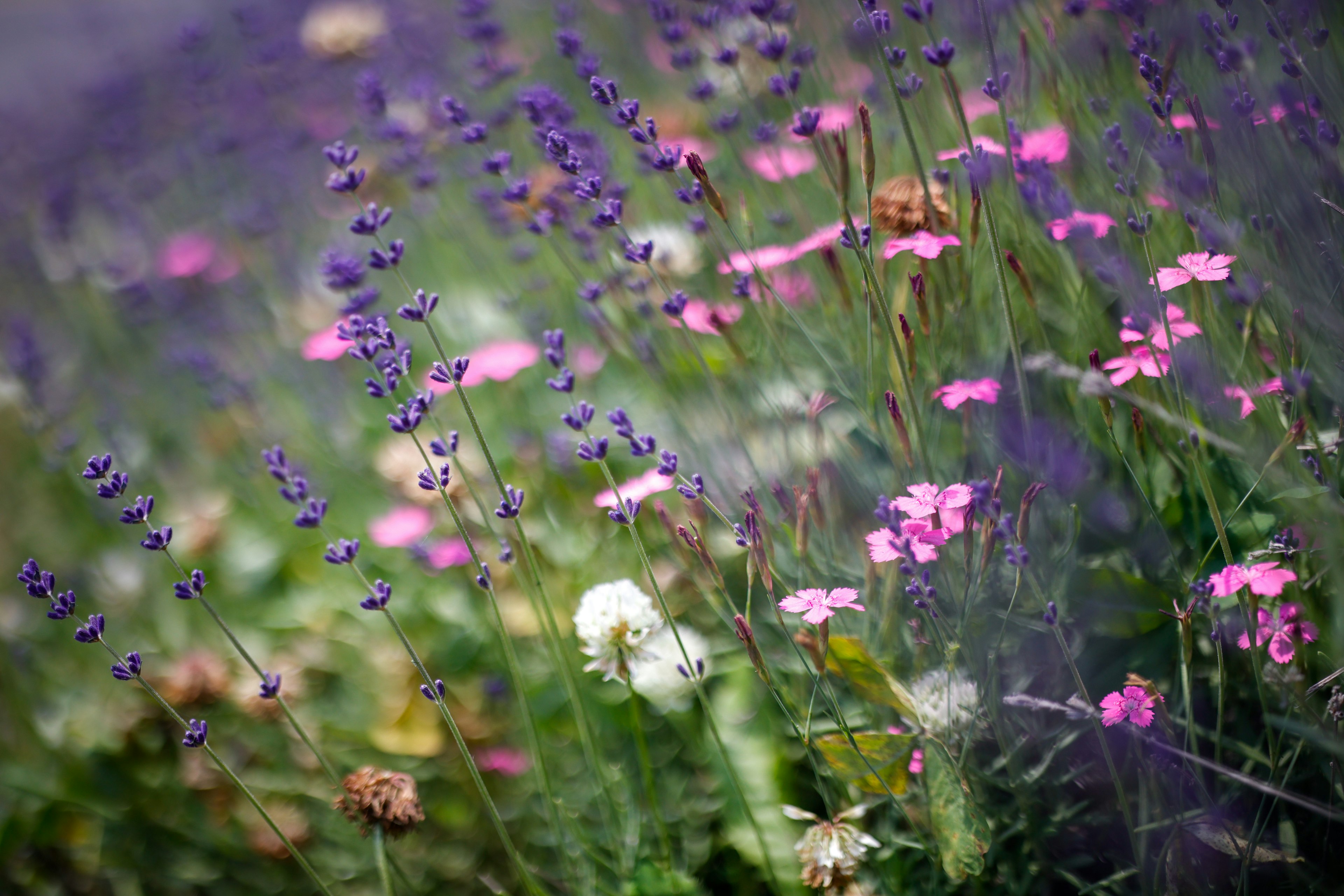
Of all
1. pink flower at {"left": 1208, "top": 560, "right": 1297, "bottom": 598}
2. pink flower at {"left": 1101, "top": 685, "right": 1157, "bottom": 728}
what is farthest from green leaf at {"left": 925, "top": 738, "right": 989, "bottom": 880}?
pink flower at {"left": 1208, "top": 560, "right": 1297, "bottom": 598}

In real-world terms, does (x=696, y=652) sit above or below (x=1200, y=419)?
below

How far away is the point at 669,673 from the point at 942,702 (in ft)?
1.59

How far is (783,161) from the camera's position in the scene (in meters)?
1.69

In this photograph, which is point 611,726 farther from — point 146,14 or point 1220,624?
point 146,14

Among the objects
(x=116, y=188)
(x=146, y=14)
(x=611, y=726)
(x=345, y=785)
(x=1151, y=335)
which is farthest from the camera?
(x=146, y=14)

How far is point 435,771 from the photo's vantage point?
4.94 feet

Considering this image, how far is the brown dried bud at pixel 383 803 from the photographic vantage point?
999 millimetres

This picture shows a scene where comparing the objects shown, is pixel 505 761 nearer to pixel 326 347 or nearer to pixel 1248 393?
pixel 326 347

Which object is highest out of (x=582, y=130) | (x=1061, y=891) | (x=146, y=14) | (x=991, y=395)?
(x=146, y=14)

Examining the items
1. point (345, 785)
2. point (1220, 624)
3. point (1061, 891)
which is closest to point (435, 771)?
point (345, 785)

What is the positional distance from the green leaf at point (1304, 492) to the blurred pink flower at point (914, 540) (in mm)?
337

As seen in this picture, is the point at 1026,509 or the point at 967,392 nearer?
the point at 1026,509

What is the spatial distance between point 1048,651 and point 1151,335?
0.45 metres

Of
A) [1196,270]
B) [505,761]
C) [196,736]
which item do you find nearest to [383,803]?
[196,736]
